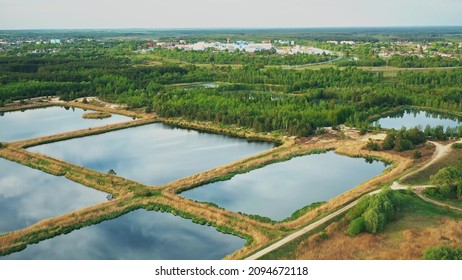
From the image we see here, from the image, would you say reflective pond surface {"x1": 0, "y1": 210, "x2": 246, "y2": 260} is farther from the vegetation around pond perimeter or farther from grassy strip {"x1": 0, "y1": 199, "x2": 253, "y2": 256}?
the vegetation around pond perimeter

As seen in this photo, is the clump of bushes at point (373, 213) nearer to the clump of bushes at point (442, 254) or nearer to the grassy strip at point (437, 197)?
the grassy strip at point (437, 197)

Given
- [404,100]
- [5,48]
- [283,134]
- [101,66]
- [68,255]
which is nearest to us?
[68,255]

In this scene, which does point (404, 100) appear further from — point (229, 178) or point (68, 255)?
point (68, 255)

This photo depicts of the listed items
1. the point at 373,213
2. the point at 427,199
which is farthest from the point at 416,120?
the point at 373,213

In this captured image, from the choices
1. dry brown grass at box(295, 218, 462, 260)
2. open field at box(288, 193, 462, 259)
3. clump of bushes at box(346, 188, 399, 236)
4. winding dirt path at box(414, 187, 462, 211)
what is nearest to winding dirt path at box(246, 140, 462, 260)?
winding dirt path at box(414, 187, 462, 211)

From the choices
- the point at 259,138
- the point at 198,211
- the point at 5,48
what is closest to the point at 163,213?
the point at 198,211

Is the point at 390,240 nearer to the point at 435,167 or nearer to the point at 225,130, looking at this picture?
the point at 435,167

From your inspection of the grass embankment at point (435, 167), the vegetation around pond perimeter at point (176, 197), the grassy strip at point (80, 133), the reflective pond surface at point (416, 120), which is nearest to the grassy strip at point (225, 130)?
the vegetation around pond perimeter at point (176, 197)
